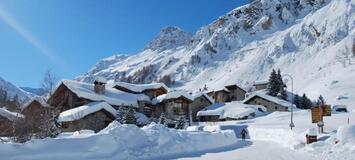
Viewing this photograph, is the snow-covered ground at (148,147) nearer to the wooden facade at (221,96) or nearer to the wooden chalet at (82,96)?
the wooden chalet at (82,96)

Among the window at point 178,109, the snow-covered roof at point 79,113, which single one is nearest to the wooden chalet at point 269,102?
the window at point 178,109

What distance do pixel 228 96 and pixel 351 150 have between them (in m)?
86.6

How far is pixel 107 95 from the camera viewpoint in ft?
203

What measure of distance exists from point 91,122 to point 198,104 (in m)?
32.8

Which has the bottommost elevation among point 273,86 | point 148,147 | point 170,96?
point 148,147

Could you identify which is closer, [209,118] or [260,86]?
Result: [209,118]

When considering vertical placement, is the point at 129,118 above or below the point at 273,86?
below

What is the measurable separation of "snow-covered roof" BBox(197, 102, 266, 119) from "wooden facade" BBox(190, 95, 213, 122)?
1706mm

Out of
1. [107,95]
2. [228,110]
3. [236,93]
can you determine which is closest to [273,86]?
[236,93]

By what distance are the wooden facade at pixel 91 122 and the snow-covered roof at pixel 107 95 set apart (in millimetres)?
6133

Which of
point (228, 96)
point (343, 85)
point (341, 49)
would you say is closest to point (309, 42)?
point (341, 49)

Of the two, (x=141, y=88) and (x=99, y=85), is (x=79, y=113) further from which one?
(x=141, y=88)

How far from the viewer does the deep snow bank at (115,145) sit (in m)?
18.3

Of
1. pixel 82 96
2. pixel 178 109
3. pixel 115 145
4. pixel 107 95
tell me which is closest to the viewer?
pixel 115 145
